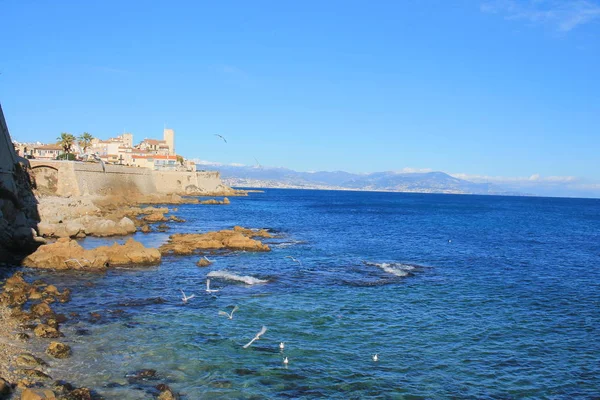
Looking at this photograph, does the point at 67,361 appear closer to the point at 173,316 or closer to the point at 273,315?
the point at 173,316

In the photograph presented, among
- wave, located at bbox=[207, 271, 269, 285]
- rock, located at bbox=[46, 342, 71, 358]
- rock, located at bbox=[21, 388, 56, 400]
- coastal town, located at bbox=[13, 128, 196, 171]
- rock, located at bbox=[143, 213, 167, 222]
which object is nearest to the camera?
rock, located at bbox=[21, 388, 56, 400]

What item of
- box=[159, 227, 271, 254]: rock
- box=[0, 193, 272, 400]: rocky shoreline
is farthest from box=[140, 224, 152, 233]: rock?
box=[159, 227, 271, 254]: rock

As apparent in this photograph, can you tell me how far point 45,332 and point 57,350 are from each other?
73.0 inches

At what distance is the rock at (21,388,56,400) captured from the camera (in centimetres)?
1044

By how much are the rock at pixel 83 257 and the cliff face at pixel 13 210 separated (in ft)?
5.42

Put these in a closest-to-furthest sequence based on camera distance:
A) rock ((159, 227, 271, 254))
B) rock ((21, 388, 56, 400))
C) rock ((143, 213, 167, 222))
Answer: rock ((21, 388, 56, 400))
rock ((159, 227, 271, 254))
rock ((143, 213, 167, 222))

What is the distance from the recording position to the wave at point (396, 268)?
1144 inches

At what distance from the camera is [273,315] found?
758 inches

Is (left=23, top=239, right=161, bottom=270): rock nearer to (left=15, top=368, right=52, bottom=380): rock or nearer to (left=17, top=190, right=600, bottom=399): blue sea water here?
(left=17, top=190, right=600, bottom=399): blue sea water

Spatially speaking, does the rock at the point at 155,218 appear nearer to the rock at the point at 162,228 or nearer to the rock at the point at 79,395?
the rock at the point at 162,228

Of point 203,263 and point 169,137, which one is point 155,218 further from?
point 169,137

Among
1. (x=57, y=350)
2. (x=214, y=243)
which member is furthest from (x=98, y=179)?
(x=57, y=350)

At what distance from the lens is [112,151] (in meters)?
128

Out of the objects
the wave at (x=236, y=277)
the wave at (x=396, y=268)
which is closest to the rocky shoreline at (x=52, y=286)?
the wave at (x=236, y=277)
